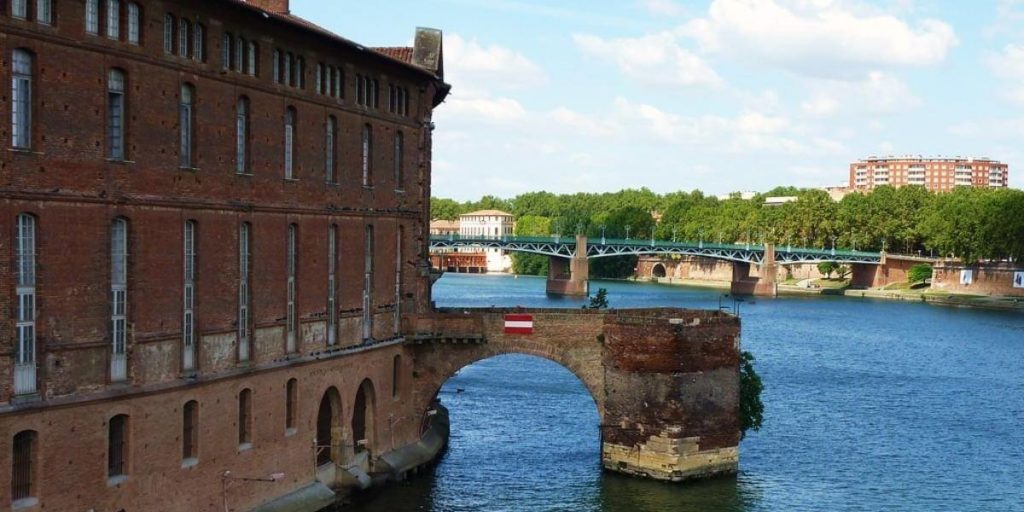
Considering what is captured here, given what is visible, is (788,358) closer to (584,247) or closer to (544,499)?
(544,499)

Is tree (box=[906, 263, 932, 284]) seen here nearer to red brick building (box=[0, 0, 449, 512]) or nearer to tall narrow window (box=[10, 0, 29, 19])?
red brick building (box=[0, 0, 449, 512])

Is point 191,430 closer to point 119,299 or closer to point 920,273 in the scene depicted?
point 119,299

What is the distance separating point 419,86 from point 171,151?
1755 centimetres

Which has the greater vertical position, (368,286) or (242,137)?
(242,137)

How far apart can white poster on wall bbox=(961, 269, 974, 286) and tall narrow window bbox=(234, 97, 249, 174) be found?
136040 mm

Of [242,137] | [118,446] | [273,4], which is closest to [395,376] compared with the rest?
[242,137]

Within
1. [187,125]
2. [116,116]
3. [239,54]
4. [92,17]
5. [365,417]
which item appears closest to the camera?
[92,17]

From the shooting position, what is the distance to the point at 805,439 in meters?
56.8

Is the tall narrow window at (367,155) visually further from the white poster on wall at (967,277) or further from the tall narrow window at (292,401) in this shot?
the white poster on wall at (967,277)

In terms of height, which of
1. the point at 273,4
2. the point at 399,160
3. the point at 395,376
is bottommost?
the point at 395,376

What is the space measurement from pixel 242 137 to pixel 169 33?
4783mm

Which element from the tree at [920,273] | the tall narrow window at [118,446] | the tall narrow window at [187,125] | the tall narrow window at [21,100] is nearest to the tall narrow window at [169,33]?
the tall narrow window at [187,125]

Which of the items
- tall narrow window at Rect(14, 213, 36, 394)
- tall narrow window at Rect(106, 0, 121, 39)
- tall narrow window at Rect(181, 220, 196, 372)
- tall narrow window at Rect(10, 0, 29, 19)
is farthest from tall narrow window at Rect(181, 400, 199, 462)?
tall narrow window at Rect(10, 0, 29, 19)

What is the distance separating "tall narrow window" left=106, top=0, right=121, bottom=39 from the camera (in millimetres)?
30688
